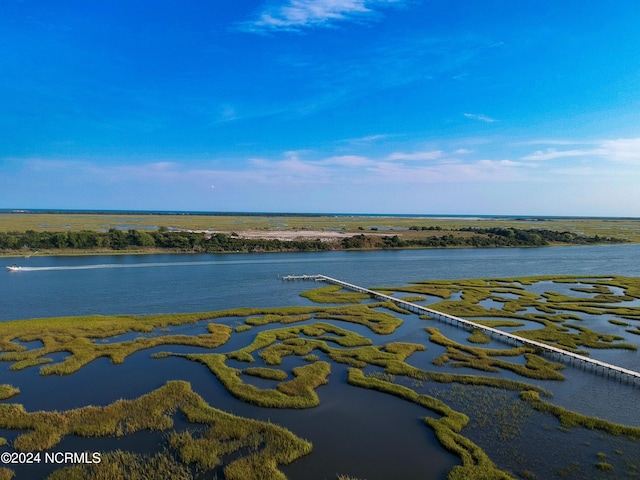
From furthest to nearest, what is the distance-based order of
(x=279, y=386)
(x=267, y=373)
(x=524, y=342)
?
(x=524, y=342)
(x=267, y=373)
(x=279, y=386)

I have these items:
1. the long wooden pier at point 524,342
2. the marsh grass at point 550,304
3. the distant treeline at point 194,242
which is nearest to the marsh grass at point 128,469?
the marsh grass at point 550,304

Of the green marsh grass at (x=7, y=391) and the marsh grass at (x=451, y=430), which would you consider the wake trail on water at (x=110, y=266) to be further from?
the marsh grass at (x=451, y=430)

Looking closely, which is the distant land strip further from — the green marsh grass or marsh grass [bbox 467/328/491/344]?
the green marsh grass

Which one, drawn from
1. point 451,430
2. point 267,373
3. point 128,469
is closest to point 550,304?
point 451,430

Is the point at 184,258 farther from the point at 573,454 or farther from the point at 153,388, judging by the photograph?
the point at 573,454

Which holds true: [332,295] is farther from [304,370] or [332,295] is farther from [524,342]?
[304,370]
